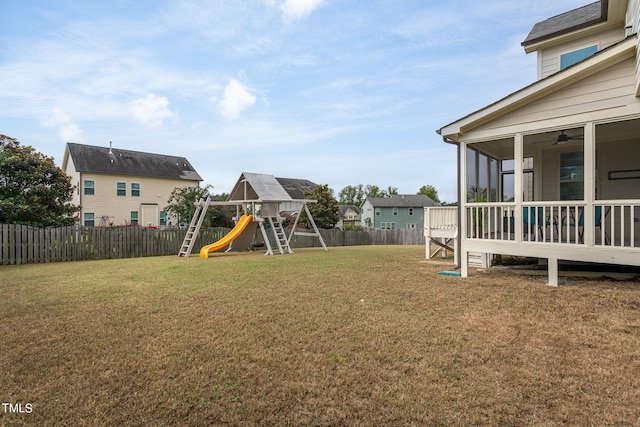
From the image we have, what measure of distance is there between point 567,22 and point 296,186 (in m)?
38.3

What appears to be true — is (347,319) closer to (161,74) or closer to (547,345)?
(547,345)

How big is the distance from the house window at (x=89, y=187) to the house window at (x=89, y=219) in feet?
4.90

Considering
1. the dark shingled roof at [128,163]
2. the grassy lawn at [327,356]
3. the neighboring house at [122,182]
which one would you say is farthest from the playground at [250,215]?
the dark shingled roof at [128,163]

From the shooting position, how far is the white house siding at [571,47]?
945 centimetres

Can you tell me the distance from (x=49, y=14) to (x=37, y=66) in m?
3.32

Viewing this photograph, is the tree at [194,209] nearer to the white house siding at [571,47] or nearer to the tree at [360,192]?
the white house siding at [571,47]

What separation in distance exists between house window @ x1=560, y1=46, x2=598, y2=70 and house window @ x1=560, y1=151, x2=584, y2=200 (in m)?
2.94

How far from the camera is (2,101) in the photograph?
1410 centimetres

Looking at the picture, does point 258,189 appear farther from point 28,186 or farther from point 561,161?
point 561,161

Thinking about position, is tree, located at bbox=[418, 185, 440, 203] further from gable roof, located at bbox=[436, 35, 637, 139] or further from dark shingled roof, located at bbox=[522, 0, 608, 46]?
gable roof, located at bbox=[436, 35, 637, 139]

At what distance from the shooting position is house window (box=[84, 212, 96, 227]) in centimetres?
2540

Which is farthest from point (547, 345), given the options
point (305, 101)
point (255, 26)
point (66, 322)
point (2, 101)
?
point (2, 101)

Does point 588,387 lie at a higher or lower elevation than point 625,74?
lower

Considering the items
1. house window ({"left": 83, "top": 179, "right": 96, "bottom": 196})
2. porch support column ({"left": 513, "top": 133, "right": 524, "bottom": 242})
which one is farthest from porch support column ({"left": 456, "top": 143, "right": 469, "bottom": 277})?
house window ({"left": 83, "top": 179, "right": 96, "bottom": 196})
